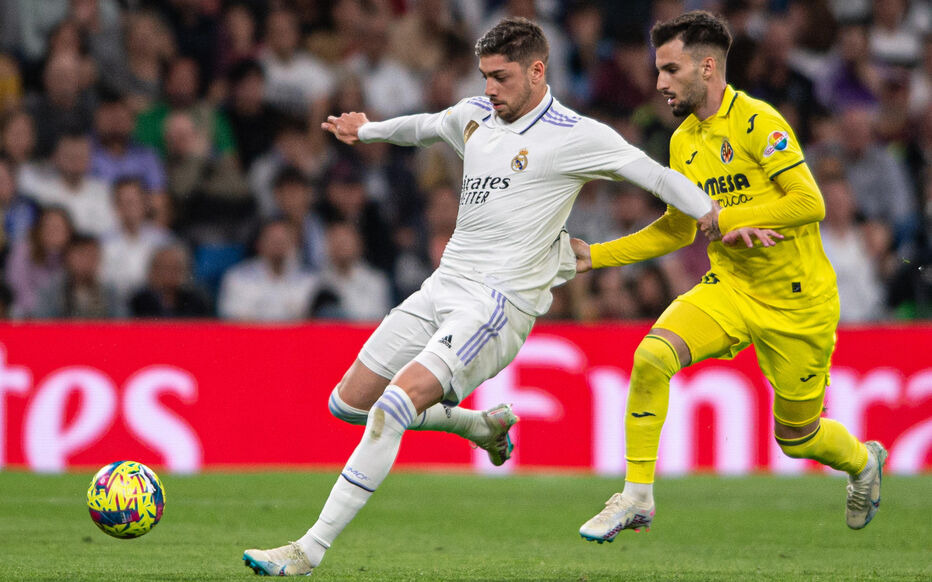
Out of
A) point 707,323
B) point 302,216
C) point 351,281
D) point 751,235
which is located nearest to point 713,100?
point 751,235

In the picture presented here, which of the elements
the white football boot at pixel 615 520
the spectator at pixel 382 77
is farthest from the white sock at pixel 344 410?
the spectator at pixel 382 77

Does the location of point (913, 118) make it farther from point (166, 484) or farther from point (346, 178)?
point (166, 484)

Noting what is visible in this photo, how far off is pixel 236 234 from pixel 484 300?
6.61 m

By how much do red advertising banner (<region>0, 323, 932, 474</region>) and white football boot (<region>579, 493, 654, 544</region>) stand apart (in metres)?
4.63

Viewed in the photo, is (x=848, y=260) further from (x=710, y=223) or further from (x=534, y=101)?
(x=534, y=101)

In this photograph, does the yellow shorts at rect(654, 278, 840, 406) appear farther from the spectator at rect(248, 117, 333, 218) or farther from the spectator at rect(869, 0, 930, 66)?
the spectator at rect(869, 0, 930, 66)

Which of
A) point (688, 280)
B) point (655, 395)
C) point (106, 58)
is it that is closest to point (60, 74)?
point (106, 58)

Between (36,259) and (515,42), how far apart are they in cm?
670

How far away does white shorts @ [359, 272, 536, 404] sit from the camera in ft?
19.5

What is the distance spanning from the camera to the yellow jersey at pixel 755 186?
6.27 meters

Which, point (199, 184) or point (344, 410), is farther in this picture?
point (199, 184)

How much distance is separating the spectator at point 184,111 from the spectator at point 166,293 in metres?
1.47

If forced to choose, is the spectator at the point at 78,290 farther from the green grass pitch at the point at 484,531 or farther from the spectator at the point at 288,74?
the spectator at the point at 288,74

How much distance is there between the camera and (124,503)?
621cm
